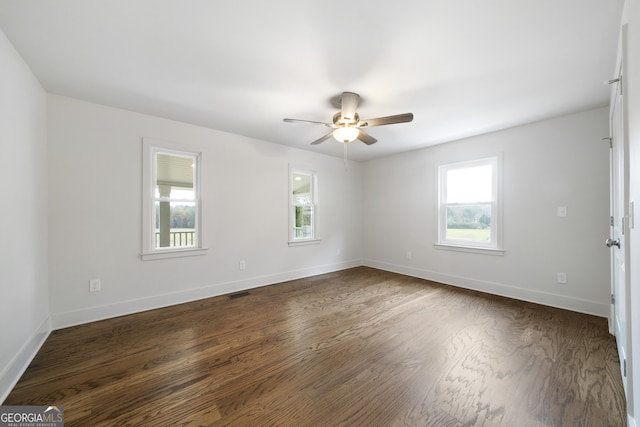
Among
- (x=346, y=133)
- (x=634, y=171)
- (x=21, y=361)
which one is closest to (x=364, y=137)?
(x=346, y=133)

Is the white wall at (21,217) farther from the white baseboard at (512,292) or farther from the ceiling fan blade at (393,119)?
the white baseboard at (512,292)

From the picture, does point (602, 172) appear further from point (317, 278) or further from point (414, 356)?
point (317, 278)

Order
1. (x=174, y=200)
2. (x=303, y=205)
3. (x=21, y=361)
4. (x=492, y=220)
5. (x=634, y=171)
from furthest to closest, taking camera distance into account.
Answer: (x=303, y=205) → (x=492, y=220) → (x=174, y=200) → (x=21, y=361) → (x=634, y=171)

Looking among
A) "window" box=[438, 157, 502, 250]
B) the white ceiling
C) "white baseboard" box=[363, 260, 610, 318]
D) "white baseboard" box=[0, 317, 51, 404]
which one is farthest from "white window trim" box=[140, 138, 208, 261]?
"window" box=[438, 157, 502, 250]

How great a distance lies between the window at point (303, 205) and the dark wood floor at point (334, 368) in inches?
71.6

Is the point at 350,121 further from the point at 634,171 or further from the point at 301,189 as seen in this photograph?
the point at 301,189

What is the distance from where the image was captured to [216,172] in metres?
3.69

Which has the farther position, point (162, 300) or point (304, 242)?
point (304, 242)

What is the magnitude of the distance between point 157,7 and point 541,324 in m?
4.28

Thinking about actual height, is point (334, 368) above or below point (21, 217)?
below

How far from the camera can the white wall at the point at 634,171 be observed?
1.18m

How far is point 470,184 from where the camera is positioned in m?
4.07

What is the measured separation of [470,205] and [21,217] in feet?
17.1

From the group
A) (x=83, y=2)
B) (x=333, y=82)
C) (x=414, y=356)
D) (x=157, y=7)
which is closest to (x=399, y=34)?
(x=333, y=82)
